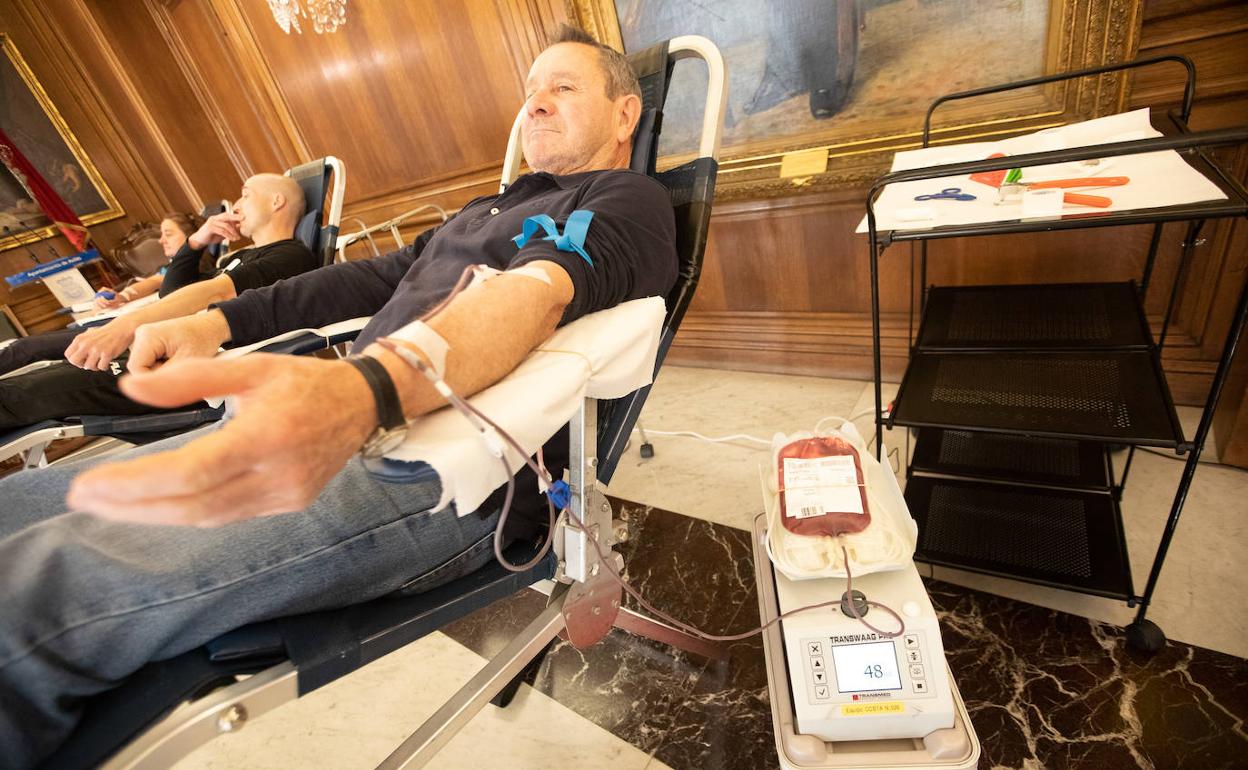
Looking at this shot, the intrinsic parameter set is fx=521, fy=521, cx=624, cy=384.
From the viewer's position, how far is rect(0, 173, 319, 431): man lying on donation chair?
1.12 meters

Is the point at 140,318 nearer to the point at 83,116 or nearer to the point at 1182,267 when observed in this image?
the point at 1182,267

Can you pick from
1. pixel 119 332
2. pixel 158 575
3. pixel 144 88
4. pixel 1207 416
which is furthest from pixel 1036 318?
pixel 144 88

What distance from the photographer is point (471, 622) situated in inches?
51.9

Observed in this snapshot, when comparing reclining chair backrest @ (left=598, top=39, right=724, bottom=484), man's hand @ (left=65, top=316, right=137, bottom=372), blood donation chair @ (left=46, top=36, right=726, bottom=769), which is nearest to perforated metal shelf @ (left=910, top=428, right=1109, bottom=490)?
reclining chair backrest @ (left=598, top=39, right=724, bottom=484)

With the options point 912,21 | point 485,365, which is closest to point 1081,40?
point 912,21

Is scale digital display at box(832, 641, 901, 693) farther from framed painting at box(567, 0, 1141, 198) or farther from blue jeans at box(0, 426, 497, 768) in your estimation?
framed painting at box(567, 0, 1141, 198)

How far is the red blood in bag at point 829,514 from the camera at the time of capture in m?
0.82

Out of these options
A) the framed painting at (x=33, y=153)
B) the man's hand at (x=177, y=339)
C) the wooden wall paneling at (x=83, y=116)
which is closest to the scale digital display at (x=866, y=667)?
the man's hand at (x=177, y=339)

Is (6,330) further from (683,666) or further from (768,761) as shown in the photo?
(768,761)

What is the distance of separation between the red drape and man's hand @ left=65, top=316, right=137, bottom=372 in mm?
3735

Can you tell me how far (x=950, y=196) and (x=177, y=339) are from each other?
5.05 feet

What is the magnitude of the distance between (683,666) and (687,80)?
1.80 metres

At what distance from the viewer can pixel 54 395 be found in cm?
154

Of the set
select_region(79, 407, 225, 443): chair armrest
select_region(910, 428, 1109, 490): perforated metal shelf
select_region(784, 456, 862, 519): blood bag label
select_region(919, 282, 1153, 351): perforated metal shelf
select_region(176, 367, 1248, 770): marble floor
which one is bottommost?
select_region(176, 367, 1248, 770): marble floor
